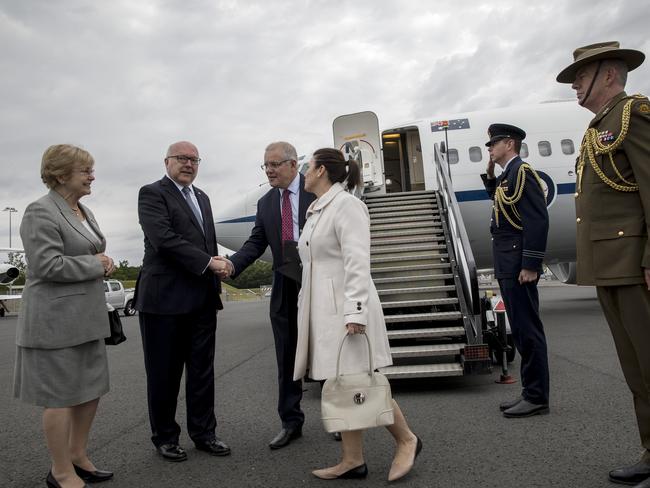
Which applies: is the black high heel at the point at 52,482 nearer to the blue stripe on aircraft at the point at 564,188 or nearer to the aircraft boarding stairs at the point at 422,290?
the aircraft boarding stairs at the point at 422,290

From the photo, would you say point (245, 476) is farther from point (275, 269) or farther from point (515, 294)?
point (515, 294)

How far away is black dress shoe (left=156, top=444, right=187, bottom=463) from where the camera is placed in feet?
10.7

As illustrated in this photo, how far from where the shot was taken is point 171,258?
11.2 feet

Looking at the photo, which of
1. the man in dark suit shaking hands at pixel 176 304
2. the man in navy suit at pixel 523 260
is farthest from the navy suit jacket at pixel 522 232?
the man in dark suit shaking hands at pixel 176 304

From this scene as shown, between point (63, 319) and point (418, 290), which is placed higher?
point (63, 319)

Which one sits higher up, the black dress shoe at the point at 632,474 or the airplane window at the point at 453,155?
the airplane window at the point at 453,155

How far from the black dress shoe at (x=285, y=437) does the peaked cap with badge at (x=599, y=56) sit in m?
2.66

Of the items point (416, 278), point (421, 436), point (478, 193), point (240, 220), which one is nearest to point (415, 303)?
point (416, 278)

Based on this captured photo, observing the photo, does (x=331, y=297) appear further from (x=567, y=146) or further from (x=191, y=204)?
(x=567, y=146)

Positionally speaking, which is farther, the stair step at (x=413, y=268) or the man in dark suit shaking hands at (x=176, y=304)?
the stair step at (x=413, y=268)

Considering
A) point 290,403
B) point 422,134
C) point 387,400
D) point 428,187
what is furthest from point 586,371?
point 422,134

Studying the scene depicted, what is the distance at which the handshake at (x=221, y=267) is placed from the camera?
3426mm

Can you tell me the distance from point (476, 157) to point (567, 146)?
1716 mm

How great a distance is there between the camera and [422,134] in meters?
10.3
